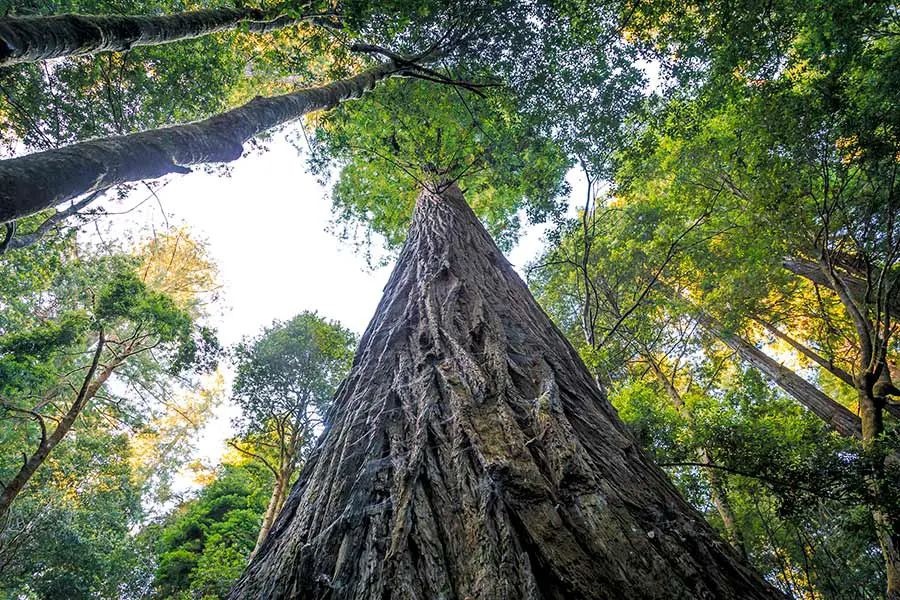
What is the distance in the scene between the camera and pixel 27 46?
2.00 meters

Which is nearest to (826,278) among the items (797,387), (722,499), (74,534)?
(797,387)

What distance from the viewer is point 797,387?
7.62 meters

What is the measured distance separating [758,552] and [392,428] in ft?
21.7

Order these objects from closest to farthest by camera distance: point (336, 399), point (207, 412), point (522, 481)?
point (522, 481), point (336, 399), point (207, 412)

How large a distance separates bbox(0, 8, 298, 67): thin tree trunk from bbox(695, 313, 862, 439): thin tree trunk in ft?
30.1

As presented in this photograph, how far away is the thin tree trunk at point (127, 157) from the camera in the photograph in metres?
1.50

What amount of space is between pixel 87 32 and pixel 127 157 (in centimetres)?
120

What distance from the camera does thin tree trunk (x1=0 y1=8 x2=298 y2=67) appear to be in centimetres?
197

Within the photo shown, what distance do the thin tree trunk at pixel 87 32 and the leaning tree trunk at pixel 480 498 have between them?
2546mm

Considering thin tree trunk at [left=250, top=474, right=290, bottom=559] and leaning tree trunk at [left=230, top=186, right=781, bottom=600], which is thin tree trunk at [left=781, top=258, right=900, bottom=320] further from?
thin tree trunk at [left=250, top=474, right=290, bottom=559]

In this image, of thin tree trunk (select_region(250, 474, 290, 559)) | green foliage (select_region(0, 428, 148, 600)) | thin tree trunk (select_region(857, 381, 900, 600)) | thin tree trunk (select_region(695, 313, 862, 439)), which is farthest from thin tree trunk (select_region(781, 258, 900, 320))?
green foliage (select_region(0, 428, 148, 600))

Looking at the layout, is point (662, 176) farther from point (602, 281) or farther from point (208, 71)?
point (208, 71)

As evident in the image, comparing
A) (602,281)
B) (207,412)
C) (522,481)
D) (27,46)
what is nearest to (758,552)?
(602,281)

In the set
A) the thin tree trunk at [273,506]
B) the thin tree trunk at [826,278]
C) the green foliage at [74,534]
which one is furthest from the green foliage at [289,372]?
the thin tree trunk at [826,278]
